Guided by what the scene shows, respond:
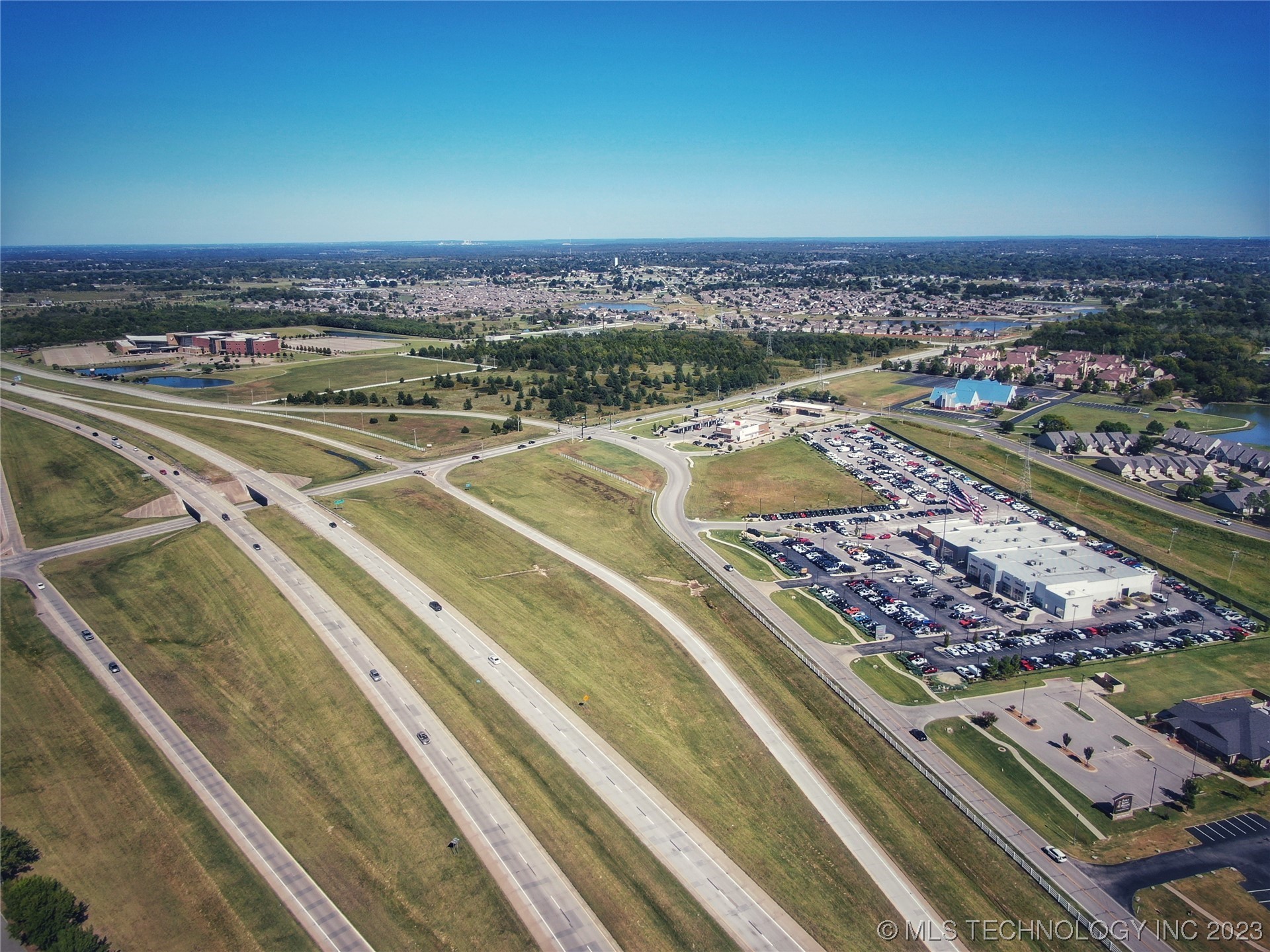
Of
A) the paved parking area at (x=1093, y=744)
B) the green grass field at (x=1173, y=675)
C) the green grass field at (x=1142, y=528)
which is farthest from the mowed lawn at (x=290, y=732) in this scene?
the green grass field at (x=1142, y=528)

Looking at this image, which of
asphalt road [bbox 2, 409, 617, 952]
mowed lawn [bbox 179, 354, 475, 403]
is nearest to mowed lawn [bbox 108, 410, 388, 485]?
mowed lawn [bbox 179, 354, 475, 403]

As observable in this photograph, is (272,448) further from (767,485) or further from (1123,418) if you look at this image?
(1123,418)

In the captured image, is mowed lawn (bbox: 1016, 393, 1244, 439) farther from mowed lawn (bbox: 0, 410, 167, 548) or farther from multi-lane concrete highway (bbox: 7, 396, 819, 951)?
mowed lawn (bbox: 0, 410, 167, 548)

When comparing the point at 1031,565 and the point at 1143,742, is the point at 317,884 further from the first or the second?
the point at 1031,565

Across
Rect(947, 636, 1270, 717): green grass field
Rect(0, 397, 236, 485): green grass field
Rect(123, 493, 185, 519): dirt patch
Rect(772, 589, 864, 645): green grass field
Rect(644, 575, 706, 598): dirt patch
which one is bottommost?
Rect(947, 636, 1270, 717): green grass field

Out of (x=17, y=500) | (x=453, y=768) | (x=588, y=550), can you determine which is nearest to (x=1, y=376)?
(x=17, y=500)

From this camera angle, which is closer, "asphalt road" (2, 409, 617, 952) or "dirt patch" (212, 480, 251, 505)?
"asphalt road" (2, 409, 617, 952)

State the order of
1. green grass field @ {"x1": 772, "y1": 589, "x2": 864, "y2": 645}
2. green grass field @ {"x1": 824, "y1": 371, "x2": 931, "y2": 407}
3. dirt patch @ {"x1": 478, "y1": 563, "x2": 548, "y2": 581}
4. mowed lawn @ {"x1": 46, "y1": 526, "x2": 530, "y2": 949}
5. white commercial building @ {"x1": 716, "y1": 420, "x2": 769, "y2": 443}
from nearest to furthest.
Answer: mowed lawn @ {"x1": 46, "y1": 526, "x2": 530, "y2": 949} → green grass field @ {"x1": 772, "y1": 589, "x2": 864, "y2": 645} → dirt patch @ {"x1": 478, "y1": 563, "x2": 548, "y2": 581} → white commercial building @ {"x1": 716, "y1": 420, "x2": 769, "y2": 443} → green grass field @ {"x1": 824, "y1": 371, "x2": 931, "y2": 407}

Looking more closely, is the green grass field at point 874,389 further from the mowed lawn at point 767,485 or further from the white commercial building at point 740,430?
the mowed lawn at point 767,485
